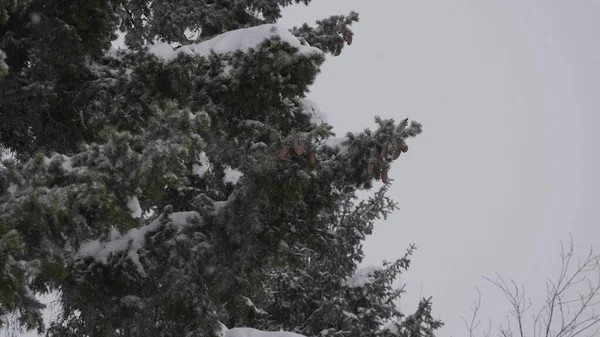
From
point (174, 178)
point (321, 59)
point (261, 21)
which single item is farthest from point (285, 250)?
point (261, 21)

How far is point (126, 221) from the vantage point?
352 cm

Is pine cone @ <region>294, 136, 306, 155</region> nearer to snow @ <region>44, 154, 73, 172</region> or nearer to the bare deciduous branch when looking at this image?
snow @ <region>44, 154, 73, 172</region>

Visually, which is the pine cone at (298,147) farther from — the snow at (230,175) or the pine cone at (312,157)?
the snow at (230,175)

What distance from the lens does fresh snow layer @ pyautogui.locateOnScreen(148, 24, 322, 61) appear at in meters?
4.93

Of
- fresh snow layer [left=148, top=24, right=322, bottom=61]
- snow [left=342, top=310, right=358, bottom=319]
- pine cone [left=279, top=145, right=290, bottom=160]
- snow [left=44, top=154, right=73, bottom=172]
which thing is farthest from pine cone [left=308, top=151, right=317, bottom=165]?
snow [left=342, top=310, right=358, bottom=319]

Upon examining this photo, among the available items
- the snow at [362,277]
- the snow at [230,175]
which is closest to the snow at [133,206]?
the snow at [230,175]

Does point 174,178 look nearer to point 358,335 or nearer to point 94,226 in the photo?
point 94,226

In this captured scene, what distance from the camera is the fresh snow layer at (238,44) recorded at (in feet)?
16.2

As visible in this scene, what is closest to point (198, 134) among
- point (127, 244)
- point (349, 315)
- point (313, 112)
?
point (127, 244)

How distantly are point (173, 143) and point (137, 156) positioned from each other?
Answer: 0.67 ft

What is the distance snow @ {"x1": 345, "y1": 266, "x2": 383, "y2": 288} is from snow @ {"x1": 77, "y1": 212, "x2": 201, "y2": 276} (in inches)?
227

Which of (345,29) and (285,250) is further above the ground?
(345,29)

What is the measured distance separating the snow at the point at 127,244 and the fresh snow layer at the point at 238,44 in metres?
1.29

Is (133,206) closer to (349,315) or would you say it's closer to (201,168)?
(201,168)
